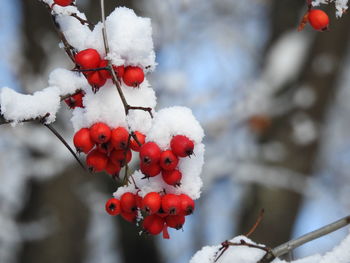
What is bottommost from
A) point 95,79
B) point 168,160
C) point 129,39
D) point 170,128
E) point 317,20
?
point 168,160

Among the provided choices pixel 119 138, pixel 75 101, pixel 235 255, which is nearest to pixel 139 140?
pixel 119 138

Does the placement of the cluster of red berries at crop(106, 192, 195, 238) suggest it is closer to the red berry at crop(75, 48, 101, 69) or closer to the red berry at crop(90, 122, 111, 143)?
the red berry at crop(90, 122, 111, 143)

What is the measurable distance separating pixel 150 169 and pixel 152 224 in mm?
178

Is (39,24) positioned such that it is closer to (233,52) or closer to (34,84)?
(34,84)

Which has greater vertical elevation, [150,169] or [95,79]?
[95,79]

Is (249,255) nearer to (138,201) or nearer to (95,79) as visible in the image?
(138,201)

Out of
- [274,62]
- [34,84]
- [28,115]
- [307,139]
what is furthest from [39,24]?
[28,115]

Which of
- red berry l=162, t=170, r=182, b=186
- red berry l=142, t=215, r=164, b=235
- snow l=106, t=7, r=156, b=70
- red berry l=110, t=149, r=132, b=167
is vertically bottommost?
red berry l=142, t=215, r=164, b=235

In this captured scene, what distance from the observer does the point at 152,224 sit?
4.48 ft

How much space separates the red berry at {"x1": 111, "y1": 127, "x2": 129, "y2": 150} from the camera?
53.1 inches

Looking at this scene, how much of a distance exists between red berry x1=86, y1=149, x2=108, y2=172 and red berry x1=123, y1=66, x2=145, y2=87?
9.1 inches

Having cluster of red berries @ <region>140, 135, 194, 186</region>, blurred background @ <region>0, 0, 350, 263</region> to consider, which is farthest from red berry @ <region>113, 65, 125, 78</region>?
blurred background @ <region>0, 0, 350, 263</region>

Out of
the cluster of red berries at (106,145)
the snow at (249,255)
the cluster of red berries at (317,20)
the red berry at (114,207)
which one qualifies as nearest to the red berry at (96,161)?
the cluster of red berries at (106,145)

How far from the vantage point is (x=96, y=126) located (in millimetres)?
Result: 1372
